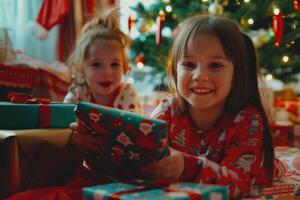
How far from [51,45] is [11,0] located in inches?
13.5

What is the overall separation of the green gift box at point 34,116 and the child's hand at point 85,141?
0.50ft

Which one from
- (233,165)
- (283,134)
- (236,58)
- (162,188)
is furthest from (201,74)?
(283,134)

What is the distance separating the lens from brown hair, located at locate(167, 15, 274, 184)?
3.47 ft

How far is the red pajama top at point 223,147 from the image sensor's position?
2.97ft

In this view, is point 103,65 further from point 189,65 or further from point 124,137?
point 124,137

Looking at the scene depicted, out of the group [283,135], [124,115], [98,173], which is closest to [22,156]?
[98,173]

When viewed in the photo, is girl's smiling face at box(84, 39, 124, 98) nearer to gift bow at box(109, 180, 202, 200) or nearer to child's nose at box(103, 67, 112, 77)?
child's nose at box(103, 67, 112, 77)

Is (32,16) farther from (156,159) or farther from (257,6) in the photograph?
(156,159)

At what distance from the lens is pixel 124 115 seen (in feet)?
2.66

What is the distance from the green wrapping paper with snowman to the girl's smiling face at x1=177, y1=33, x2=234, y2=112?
0.88 ft

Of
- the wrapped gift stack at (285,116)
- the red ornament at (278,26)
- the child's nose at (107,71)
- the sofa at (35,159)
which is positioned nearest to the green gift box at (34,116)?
the sofa at (35,159)

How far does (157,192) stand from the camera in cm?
69

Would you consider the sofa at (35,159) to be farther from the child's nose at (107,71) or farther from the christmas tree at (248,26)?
the christmas tree at (248,26)

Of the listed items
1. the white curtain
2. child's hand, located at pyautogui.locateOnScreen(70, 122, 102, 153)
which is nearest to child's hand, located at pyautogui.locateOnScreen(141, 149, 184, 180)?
child's hand, located at pyautogui.locateOnScreen(70, 122, 102, 153)
